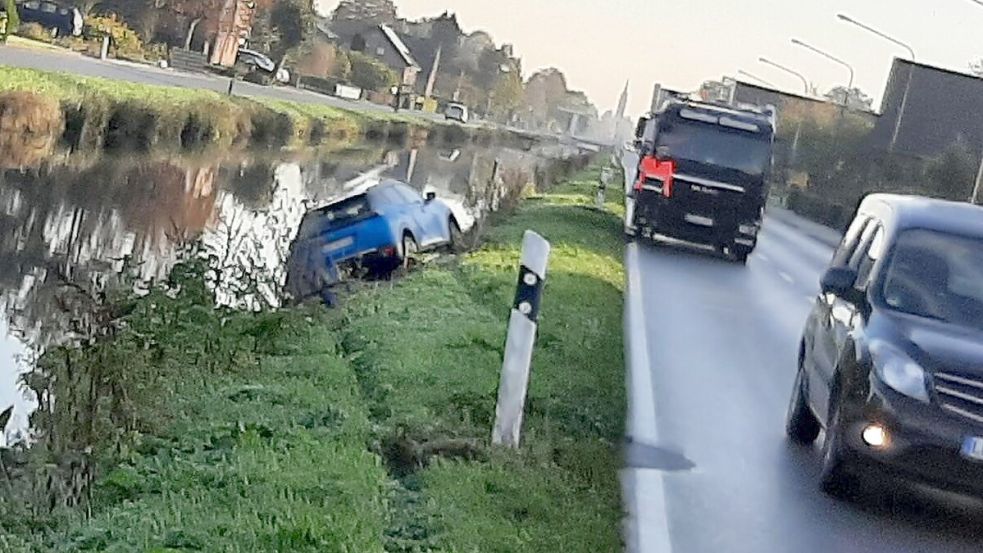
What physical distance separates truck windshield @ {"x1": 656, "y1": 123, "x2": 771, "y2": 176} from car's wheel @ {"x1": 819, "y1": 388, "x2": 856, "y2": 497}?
19.1 meters

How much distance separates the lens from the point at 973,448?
9.48 meters

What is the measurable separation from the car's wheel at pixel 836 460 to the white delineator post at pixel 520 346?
1888 mm

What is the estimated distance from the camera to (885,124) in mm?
91438

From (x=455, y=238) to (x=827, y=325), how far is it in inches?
574

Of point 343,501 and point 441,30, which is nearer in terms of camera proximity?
point 343,501

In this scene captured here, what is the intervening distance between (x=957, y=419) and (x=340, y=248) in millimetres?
12504

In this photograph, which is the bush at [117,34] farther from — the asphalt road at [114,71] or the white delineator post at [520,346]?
the white delineator post at [520,346]

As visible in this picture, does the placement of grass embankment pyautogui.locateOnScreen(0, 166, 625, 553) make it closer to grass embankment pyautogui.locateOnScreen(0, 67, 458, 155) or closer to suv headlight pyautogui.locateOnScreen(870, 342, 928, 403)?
suv headlight pyautogui.locateOnScreen(870, 342, 928, 403)

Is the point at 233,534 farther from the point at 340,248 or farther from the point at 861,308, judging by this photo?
the point at 340,248

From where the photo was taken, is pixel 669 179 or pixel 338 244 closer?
pixel 338 244

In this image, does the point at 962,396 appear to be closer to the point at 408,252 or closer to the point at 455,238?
the point at 408,252

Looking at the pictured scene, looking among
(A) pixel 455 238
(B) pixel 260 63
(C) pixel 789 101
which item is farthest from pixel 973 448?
(C) pixel 789 101

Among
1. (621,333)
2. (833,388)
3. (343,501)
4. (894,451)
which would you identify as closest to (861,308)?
(833,388)

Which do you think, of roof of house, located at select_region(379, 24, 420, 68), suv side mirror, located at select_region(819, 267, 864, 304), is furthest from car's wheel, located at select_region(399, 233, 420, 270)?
roof of house, located at select_region(379, 24, 420, 68)
